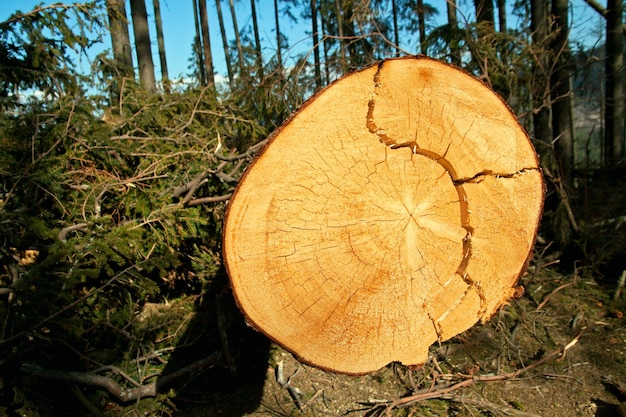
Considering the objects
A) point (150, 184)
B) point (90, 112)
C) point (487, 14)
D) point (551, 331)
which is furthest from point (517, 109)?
point (90, 112)

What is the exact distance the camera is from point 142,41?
6.23 metres

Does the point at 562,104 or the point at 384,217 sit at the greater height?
the point at 562,104

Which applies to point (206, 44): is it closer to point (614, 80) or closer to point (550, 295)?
point (614, 80)

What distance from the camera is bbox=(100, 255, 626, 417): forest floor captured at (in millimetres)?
2293

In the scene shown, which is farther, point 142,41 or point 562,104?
point 142,41

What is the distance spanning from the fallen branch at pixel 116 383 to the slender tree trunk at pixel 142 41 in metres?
4.72

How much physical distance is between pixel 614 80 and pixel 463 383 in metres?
6.40

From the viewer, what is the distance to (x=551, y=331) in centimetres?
306

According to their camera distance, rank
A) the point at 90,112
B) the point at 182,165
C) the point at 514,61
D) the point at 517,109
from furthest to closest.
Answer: the point at 517,109 → the point at 514,61 → the point at 182,165 → the point at 90,112

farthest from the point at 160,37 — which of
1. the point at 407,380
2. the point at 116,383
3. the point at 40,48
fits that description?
the point at 407,380

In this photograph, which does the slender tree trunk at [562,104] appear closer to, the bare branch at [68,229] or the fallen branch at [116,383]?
the fallen branch at [116,383]

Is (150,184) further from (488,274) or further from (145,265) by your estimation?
(488,274)

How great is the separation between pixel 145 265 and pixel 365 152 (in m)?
1.30

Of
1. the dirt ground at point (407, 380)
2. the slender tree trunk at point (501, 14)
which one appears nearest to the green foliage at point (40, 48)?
the dirt ground at point (407, 380)
